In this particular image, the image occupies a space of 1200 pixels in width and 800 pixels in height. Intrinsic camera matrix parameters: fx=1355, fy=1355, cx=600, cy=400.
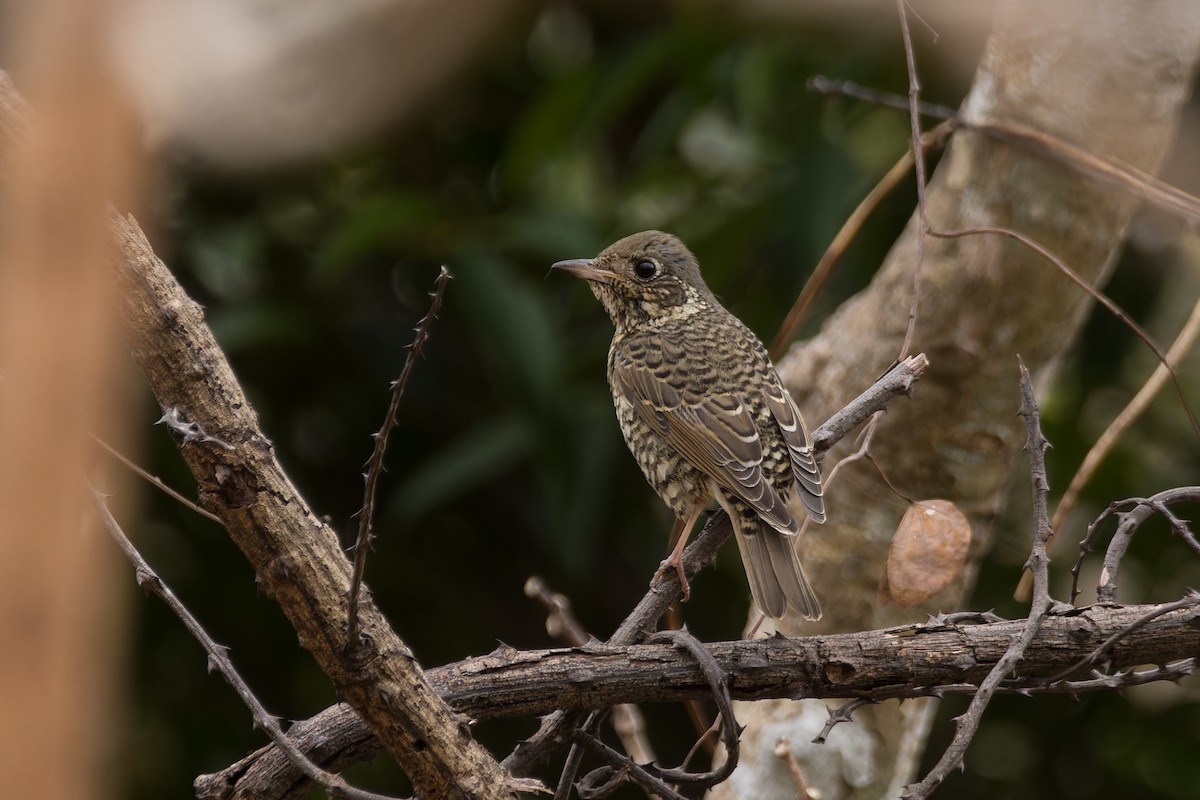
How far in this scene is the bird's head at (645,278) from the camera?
408 centimetres

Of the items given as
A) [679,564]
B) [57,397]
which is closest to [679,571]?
[679,564]

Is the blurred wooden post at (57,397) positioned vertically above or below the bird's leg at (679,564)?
above

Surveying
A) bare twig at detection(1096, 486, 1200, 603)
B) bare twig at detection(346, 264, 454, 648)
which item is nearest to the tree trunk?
bare twig at detection(1096, 486, 1200, 603)

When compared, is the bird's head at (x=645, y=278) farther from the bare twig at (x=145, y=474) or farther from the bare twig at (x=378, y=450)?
the bare twig at (x=378, y=450)

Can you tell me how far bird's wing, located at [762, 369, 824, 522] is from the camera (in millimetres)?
3318

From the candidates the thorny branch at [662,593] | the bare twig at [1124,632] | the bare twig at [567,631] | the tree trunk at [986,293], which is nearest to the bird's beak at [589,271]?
the tree trunk at [986,293]

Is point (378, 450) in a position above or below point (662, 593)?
above

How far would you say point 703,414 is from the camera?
3729 millimetres

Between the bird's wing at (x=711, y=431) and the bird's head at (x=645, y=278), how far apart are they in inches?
9.4

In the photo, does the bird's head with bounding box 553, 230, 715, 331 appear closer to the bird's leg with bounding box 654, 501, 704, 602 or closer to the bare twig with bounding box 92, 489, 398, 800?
the bird's leg with bounding box 654, 501, 704, 602

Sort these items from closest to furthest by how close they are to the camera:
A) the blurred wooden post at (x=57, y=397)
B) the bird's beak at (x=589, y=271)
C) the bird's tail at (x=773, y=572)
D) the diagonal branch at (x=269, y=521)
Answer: the blurred wooden post at (x=57, y=397) < the diagonal branch at (x=269, y=521) < the bird's tail at (x=773, y=572) < the bird's beak at (x=589, y=271)

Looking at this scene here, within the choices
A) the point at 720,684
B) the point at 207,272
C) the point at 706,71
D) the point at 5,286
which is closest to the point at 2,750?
the point at 5,286

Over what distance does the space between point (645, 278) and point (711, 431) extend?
70cm

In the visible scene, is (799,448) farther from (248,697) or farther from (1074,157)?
(248,697)
